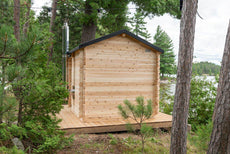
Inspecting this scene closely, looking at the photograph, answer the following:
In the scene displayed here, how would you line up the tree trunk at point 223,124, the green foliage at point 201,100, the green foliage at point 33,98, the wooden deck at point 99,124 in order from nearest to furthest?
the green foliage at point 33,98, the tree trunk at point 223,124, the wooden deck at point 99,124, the green foliage at point 201,100

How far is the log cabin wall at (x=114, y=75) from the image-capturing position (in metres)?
6.34

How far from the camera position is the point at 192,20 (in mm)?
3924

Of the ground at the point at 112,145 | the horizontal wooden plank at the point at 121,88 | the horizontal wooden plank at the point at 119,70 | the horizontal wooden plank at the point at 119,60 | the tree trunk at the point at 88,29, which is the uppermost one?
the tree trunk at the point at 88,29

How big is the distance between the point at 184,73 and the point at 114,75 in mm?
2991

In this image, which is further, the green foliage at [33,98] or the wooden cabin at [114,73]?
the wooden cabin at [114,73]

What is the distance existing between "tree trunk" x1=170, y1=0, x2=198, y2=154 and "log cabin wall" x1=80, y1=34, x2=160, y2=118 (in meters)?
2.84

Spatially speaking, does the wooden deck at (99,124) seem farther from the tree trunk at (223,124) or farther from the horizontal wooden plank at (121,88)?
the tree trunk at (223,124)

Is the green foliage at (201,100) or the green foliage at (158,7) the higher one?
the green foliage at (158,7)

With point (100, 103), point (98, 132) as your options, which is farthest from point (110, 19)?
point (98, 132)

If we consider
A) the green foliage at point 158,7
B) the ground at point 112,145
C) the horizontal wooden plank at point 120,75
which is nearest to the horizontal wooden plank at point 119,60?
the horizontal wooden plank at point 120,75

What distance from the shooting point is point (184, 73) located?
12.8 feet

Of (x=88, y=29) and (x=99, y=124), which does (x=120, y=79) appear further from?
(x=88, y=29)

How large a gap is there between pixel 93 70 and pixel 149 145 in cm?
269

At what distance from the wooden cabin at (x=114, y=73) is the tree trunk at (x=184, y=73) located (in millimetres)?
2724
